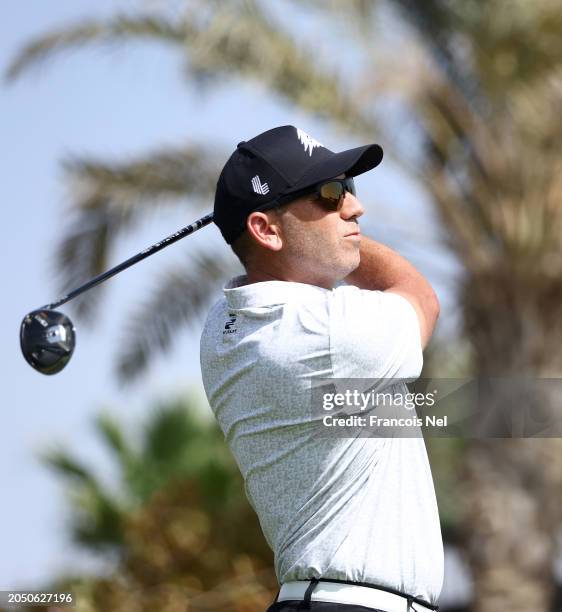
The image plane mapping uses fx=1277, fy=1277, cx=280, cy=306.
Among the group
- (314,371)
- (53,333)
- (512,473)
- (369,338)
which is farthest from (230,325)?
(512,473)

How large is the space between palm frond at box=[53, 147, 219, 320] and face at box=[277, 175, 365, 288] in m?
8.14

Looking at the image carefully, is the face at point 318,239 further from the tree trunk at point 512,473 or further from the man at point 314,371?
the tree trunk at point 512,473

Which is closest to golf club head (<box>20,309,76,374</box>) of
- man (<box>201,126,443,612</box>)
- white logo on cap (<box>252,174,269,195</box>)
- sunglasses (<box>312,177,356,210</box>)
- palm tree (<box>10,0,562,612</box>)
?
man (<box>201,126,443,612</box>)

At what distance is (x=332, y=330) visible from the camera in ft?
10.3

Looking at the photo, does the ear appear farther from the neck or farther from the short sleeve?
the short sleeve

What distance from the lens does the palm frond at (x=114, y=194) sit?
11531 millimetres

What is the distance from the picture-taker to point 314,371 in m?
3.18

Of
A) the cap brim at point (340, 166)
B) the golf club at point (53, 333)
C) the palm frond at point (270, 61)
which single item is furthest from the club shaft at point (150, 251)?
the palm frond at point (270, 61)

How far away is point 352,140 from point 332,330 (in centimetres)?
852

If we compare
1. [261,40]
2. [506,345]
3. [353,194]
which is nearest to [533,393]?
[506,345]

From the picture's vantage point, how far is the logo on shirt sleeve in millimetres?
3357

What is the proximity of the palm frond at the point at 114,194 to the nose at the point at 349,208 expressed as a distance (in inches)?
320

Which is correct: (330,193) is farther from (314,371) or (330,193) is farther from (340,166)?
(314,371)

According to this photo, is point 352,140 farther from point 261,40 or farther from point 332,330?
point 332,330
